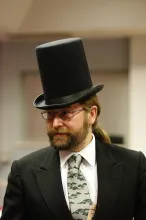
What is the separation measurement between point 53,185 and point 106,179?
0.19 m

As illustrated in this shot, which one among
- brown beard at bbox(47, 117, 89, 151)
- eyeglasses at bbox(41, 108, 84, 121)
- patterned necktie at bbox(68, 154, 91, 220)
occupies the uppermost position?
eyeglasses at bbox(41, 108, 84, 121)

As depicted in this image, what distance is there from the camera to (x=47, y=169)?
1452mm

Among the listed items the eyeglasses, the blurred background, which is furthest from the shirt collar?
the blurred background

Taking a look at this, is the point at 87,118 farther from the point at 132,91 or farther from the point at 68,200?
the point at 132,91

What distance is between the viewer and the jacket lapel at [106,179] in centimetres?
139

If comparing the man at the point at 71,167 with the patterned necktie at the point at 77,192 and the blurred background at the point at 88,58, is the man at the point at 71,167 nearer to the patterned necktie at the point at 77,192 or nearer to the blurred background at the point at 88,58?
the patterned necktie at the point at 77,192

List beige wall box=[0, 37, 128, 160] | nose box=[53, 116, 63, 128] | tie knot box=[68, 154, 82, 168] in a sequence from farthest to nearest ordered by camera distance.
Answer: beige wall box=[0, 37, 128, 160], tie knot box=[68, 154, 82, 168], nose box=[53, 116, 63, 128]

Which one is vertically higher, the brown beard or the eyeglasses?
the eyeglasses

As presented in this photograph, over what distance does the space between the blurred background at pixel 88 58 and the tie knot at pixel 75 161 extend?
255 cm

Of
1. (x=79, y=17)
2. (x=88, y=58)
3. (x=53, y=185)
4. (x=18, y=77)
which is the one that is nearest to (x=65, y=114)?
(x=53, y=185)

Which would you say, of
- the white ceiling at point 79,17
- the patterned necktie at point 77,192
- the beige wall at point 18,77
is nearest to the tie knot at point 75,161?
the patterned necktie at point 77,192

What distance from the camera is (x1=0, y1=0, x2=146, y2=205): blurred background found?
13.8 ft

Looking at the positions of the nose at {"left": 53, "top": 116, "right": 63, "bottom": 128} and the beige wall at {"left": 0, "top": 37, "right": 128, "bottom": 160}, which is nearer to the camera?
the nose at {"left": 53, "top": 116, "right": 63, "bottom": 128}

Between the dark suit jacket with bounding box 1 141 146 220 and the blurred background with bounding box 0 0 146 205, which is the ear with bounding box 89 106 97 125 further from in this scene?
the blurred background with bounding box 0 0 146 205
